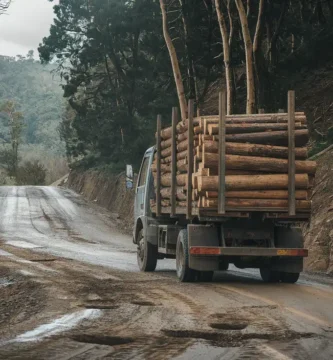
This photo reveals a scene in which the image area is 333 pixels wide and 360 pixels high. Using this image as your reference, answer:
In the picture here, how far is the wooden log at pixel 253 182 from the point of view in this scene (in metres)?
12.4

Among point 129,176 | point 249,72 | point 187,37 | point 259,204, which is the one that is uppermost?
point 187,37

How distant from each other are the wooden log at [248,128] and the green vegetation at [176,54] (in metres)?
10.0

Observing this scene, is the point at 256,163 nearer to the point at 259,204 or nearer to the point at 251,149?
the point at 251,149

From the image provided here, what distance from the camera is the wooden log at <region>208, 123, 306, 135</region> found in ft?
41.4

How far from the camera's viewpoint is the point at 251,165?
12602mm

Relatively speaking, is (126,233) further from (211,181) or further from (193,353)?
(193,353)

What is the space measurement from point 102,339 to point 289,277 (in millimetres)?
6653

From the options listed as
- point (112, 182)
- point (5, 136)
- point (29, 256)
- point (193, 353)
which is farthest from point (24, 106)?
point (193, 353)

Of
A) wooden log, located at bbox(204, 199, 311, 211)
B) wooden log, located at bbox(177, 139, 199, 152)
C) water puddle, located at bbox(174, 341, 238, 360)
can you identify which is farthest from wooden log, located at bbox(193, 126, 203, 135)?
water puddle, located at bbox(174, 341, 238, 360)

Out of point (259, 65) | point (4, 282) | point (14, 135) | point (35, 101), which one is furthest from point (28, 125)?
point (4, 282)

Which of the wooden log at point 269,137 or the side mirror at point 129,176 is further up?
the wooden log at point 269,137

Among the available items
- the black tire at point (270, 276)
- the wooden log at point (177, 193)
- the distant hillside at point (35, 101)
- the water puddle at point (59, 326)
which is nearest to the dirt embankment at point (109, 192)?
the wooden log at point (177, 193)

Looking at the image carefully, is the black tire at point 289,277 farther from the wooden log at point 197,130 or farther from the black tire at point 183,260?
the wooden log at point 197,130

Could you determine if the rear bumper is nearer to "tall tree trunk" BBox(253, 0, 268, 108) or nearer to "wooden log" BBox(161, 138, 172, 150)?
"wooden log" BBox(161, 138, 172, 150)
